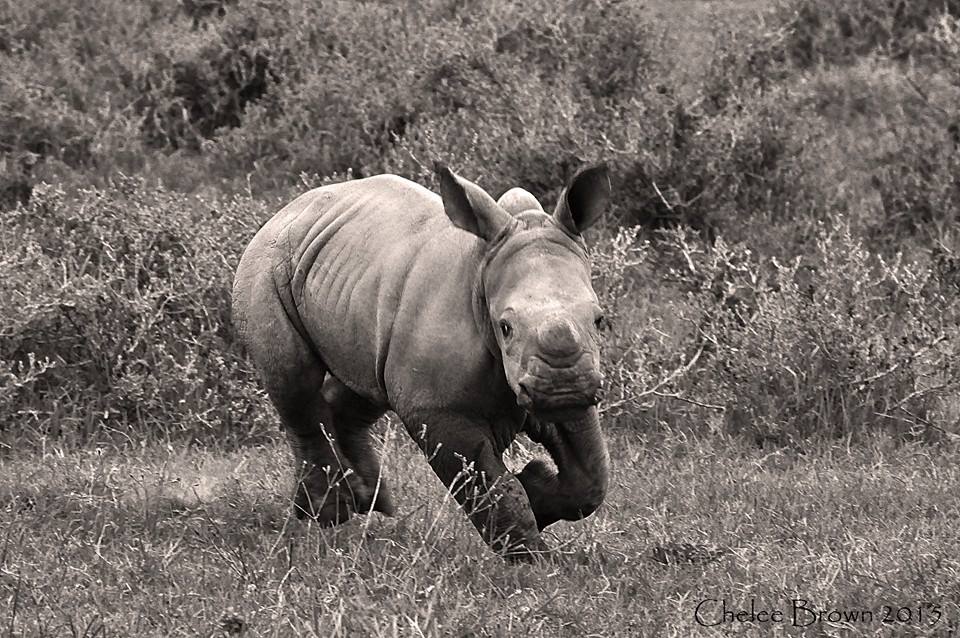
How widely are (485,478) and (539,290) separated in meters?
0.71

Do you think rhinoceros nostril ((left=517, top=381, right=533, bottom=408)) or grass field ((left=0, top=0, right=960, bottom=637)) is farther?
grass field ((left=0, top=0, right=960, bottom=637))

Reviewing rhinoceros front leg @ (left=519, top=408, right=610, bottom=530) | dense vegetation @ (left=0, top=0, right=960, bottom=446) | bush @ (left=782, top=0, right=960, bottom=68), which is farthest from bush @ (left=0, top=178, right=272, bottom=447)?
bush @ (left=782, top=0, right=960, bottom=68)

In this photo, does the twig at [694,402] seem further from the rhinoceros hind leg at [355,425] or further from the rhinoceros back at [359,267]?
the rhinoceros back at [359,267]

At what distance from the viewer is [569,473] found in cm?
518

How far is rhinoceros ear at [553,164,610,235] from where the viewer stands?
4.95 meters

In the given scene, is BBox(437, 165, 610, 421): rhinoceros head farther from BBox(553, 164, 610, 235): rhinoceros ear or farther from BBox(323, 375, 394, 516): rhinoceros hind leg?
BBox(323, 375, 394, 516): rhinoceros hind leg

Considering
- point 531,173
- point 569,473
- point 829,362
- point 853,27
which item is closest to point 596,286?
point 829,362

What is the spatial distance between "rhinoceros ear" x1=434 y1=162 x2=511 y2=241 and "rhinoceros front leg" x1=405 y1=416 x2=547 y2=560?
24.6 inches

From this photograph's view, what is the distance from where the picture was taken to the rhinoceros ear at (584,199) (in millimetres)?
4953

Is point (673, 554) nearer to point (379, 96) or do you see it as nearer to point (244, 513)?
point (244, 513)

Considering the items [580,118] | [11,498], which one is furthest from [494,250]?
[580,118]

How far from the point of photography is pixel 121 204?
9.31 meters

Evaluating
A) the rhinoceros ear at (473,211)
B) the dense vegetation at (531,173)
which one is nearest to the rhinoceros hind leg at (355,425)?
the rhinoceros ear at (473,211)

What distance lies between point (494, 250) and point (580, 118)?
18.8 ft
